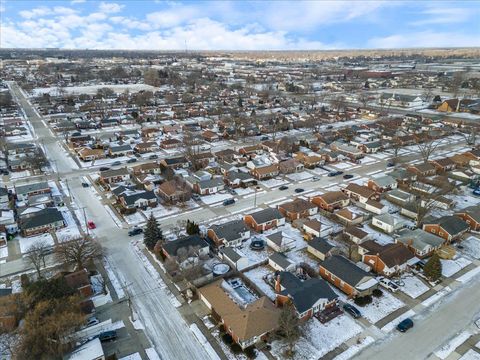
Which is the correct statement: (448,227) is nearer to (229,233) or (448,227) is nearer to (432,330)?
(432,330)

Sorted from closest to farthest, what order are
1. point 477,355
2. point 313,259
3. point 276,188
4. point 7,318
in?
point 477,355
point 7,318
point 313,259
point 276,188

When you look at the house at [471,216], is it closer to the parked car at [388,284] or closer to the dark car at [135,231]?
the parked car at [388,284]

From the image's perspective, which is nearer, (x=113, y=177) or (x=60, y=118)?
(x=113, y=177)

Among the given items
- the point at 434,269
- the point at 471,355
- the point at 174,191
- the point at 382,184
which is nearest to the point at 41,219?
the point at 174,191

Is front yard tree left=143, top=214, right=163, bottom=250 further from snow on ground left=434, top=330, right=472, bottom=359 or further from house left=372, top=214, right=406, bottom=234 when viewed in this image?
snow on ground left=434, top=330, right=472, bottom=359

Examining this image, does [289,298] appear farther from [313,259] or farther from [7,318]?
[7,318]

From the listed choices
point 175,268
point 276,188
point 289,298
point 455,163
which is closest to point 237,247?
point 175,268
